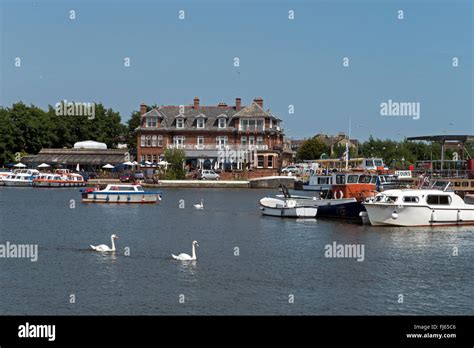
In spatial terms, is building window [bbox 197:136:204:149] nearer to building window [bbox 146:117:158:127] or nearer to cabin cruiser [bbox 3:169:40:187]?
building window [bbox 146:117:158:127]

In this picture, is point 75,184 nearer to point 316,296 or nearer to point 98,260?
point 98,260

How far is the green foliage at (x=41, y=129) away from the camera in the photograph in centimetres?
13425

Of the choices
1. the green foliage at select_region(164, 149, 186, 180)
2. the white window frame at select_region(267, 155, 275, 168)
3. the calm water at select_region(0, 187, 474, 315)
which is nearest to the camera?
the calm water at select_region(0, 187, 474, 315)

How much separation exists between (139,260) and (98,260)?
6.38 feet

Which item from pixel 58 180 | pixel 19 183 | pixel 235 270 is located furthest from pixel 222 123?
pixel 235 270

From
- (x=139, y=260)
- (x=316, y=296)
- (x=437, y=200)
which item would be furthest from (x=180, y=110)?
(x=316, y=296)

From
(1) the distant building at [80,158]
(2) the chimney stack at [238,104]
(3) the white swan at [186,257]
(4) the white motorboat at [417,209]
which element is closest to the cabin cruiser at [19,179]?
(1) the distant building at [80,158]

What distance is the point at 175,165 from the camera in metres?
110

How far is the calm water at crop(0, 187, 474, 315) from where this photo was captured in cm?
2572

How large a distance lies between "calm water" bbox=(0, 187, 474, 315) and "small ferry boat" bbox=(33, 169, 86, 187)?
52691mm

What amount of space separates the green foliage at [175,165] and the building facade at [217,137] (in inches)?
215

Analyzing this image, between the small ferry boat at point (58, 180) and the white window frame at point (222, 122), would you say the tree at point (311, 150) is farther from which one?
the small ferry boat at point (58, 180)

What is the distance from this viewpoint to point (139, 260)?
112 feet

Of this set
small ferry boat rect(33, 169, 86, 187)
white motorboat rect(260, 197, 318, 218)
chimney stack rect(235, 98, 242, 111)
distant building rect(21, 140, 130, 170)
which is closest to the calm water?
white motorboat rect(260, 197, 318, 218)
